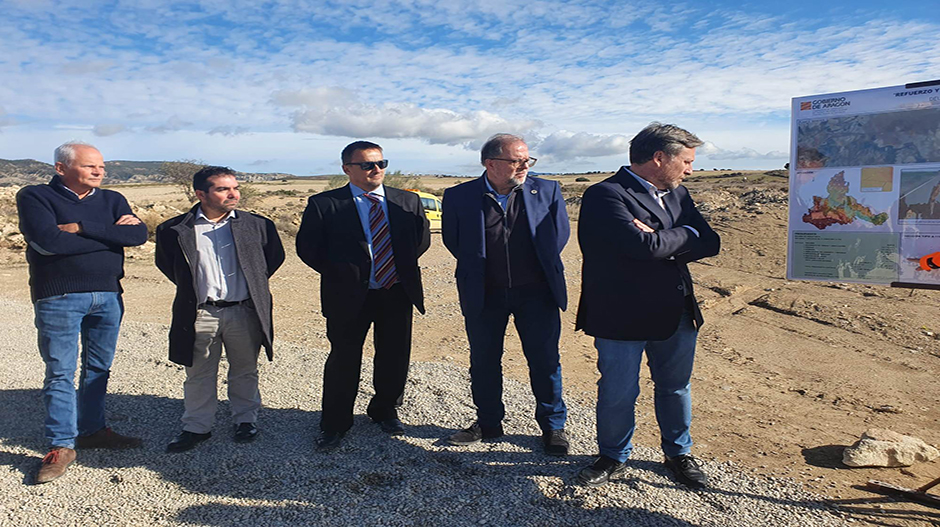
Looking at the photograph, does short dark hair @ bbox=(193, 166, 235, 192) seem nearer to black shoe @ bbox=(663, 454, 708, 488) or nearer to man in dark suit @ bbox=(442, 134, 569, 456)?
man in dark suit @ bbox=(442, 134, 569, 456)

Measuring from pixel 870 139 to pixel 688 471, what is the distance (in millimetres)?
2104

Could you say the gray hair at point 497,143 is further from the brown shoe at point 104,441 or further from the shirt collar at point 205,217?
the brown shoe at point 104,441

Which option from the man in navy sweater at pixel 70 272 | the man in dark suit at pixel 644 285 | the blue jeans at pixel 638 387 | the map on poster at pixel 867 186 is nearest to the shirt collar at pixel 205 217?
the man in navy sweater at pixel 70 272

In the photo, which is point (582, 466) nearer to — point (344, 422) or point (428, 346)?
point (344, 422)

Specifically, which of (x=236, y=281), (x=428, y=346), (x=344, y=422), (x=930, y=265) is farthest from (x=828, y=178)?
(x=428, y=346)

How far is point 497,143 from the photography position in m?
3.98

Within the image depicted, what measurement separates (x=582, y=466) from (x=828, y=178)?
222 centimetres

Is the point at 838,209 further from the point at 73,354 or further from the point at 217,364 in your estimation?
the point at 73,354

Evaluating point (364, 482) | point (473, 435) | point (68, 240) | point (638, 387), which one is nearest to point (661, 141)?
point (638, 387)

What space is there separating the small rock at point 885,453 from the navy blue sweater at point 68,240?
183 inches

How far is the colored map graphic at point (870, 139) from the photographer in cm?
331

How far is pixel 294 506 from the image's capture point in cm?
350

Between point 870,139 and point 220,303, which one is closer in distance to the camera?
point 870,139

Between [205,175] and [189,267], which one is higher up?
[205,175]
